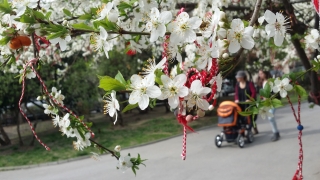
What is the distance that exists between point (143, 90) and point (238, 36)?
1.37ft

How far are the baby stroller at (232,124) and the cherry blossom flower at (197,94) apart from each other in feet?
20.9

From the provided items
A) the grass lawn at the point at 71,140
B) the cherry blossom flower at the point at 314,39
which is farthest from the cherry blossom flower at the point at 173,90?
the grass lawn at the point at 71,140

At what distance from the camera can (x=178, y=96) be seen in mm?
1386

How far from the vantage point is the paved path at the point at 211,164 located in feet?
19.8

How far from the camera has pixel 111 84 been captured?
1.43 metres

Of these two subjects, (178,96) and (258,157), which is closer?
(178,96)

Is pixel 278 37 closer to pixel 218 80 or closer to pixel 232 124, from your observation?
pixel 218 80

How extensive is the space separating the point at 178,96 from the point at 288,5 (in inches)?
98.6

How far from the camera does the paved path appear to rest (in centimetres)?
603

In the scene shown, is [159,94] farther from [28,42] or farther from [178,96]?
[28,42]

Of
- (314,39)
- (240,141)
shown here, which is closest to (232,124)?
(240,141)

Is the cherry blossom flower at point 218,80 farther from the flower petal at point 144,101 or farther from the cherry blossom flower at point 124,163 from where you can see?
the cherry blossom flower at point 124,163

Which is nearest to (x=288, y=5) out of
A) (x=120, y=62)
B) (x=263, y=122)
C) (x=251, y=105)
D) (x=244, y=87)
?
(x=251, y=105)

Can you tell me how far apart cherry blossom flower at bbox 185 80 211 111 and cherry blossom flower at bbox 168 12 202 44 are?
0.19 metres
